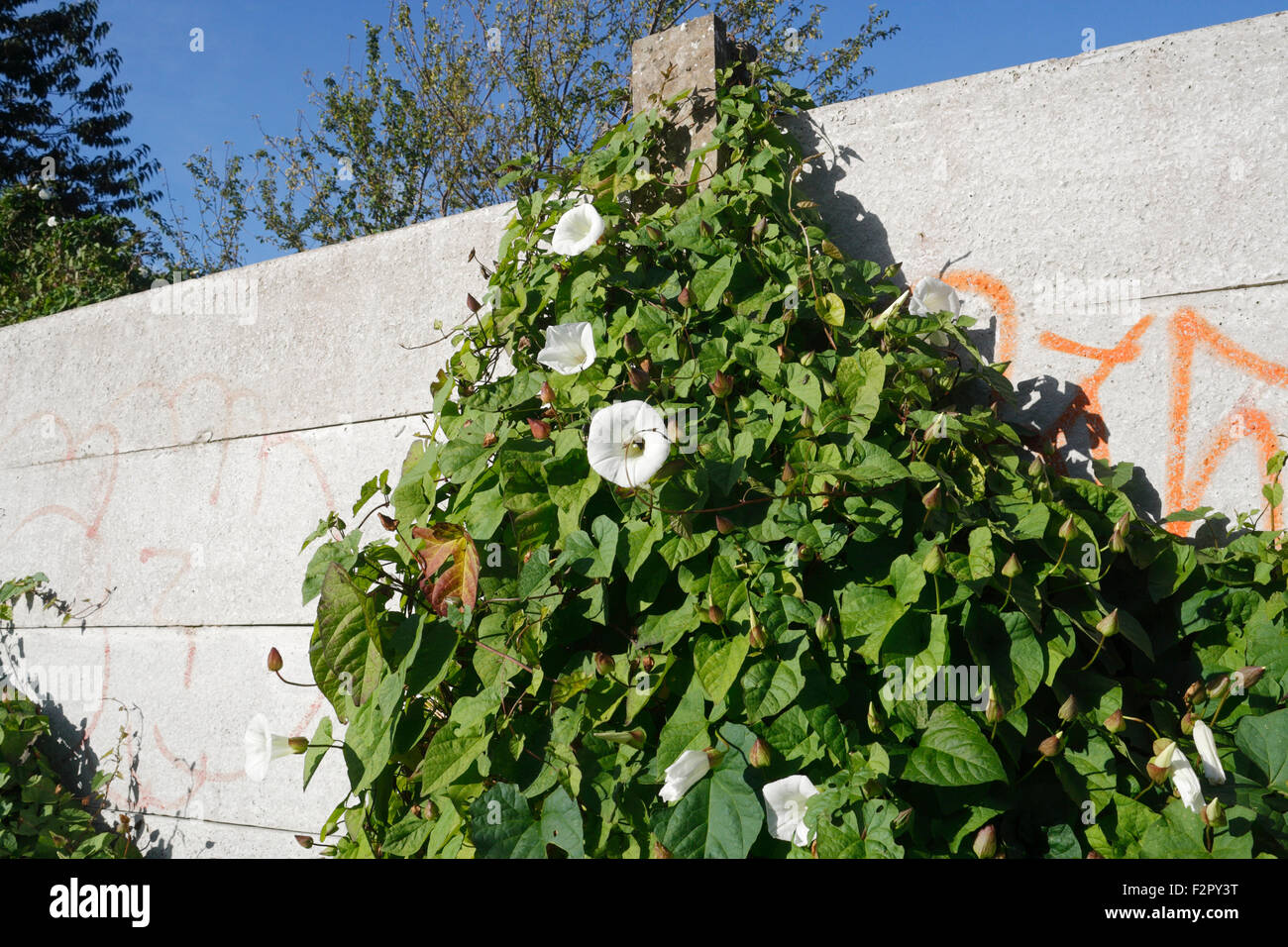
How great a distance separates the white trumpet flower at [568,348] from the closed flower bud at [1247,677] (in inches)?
44.0

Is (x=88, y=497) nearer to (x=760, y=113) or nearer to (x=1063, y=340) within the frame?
(x=760, y=113)

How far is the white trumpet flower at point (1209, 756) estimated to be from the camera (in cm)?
116

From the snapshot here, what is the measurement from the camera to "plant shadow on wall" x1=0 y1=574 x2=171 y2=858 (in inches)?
99.0

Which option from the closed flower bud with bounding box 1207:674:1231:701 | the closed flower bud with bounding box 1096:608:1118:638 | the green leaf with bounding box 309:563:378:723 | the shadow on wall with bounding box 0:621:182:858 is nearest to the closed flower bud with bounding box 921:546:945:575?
the closed flower bud with bounding box 1096:608:1118:638

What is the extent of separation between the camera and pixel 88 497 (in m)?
2.92

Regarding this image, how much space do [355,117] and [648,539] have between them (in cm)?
967

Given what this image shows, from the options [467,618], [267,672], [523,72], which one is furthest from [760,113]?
[523,72]

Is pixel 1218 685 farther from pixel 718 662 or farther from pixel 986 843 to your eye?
pixel 718 662

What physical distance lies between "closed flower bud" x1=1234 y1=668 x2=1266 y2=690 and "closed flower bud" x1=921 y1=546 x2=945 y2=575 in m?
0.48

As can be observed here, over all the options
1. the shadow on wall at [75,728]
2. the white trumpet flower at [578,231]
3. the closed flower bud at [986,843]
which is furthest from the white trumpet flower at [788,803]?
the shadow on wall at [75,728]

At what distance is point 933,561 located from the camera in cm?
119

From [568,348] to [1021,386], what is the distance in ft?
3.05
